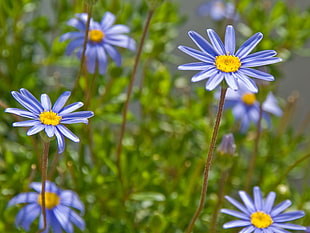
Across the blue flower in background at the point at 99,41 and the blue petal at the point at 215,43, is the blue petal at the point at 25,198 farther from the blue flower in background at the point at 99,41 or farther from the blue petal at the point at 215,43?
the blue petal at the point at 215,43

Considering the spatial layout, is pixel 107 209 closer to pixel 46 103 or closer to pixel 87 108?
pixel 87 108

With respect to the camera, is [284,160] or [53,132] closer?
[53,132]

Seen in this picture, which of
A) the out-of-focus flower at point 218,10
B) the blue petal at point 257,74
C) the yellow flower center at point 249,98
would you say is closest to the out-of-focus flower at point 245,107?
the yellow flower center at point 249,98

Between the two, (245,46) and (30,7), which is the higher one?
(30,7)

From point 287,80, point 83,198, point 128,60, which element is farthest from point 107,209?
point 287,80

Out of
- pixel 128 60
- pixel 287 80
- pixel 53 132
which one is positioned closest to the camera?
pixel 53 132

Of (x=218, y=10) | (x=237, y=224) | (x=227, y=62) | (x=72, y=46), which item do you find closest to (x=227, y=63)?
(x=227, y=62)
